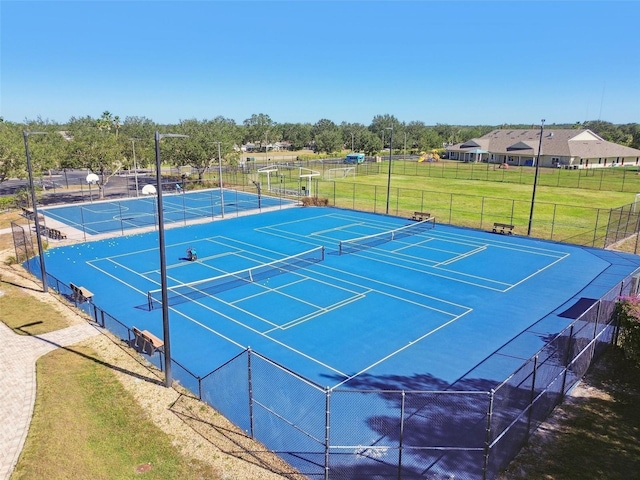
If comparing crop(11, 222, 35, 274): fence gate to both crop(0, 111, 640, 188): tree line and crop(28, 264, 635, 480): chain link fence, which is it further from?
crop(28, 264, 635, 480): chain link fence

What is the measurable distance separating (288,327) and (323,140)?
9104 cm

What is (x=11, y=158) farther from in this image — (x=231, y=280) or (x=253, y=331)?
(x=253, y=331)

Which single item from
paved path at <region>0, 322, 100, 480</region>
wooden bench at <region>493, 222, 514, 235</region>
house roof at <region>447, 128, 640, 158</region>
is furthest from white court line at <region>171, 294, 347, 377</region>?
house roof at <region>447, 128, 640, 158</region>

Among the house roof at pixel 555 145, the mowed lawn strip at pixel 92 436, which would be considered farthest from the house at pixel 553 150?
the mowed lawn strip at pixel 92 436

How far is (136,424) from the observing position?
11.8m

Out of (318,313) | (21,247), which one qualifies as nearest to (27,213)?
(21,247)

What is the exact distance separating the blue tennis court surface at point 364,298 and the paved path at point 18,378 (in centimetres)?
244

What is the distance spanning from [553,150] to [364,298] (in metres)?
77.3

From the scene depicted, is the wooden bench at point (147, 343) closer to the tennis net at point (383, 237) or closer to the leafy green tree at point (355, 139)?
the tennis net at point (383, 237)

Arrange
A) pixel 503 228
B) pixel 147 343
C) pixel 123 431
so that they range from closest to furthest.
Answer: pixel 123 431, pixel 147 343, pixel 503 228

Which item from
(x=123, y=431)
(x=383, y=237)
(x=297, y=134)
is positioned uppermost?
(x=297, y=134)

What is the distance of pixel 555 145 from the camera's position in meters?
85.8

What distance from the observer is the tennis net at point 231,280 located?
20.9 m

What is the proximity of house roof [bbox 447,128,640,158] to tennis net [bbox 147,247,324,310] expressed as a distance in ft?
220
